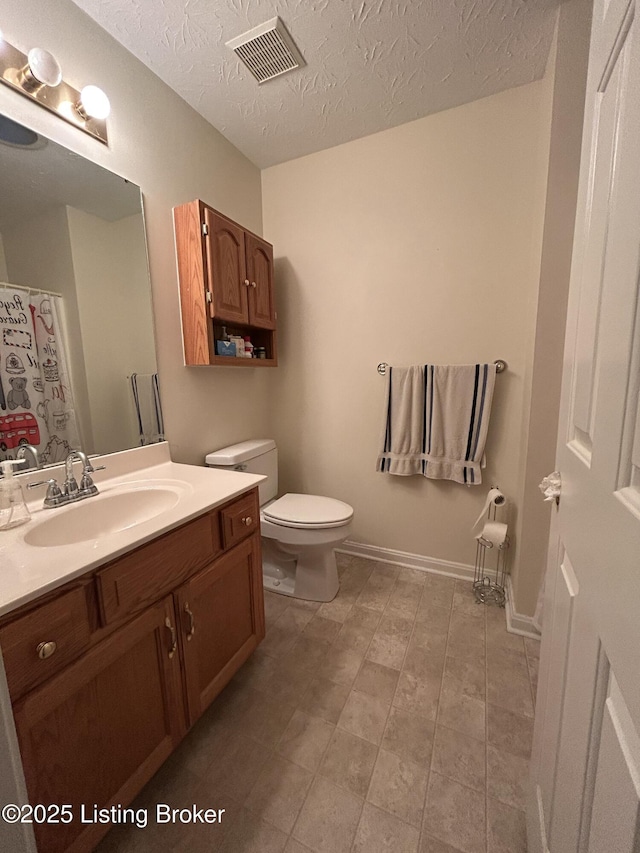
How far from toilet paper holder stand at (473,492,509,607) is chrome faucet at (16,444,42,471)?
1.91 meters

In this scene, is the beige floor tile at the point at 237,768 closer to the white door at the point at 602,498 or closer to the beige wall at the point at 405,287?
the white door at the point at 602,498

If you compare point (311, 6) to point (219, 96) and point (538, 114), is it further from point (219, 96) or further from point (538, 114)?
point (538, 114)

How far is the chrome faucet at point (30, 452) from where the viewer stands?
101 cm

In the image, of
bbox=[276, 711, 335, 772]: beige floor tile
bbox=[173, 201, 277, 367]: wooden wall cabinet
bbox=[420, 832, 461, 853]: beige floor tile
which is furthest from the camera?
bbox=[173, 201, 277, 367]: wooden wall cabinet

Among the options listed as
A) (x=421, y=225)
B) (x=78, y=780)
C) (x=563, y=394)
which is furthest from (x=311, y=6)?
(x=78, y=780)

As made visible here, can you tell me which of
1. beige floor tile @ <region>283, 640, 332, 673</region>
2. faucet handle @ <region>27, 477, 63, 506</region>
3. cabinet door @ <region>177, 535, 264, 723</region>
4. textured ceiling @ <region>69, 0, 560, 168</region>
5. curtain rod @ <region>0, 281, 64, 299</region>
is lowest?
beige floor tile @ <region>283, 640, 332, 673</region>

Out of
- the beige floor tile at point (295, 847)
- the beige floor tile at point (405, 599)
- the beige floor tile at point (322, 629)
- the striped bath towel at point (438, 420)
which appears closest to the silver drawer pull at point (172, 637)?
the beige floor tile at point (295, 847)

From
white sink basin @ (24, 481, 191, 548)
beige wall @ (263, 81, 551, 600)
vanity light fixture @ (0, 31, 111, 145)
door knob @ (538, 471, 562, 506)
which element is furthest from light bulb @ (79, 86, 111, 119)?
door knob @ (538, 471, 562, 506)

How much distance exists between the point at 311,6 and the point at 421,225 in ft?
3.00

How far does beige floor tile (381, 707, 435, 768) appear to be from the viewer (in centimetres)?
104

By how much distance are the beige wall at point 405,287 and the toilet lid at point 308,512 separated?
0.38m

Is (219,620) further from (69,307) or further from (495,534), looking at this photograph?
(495,534)

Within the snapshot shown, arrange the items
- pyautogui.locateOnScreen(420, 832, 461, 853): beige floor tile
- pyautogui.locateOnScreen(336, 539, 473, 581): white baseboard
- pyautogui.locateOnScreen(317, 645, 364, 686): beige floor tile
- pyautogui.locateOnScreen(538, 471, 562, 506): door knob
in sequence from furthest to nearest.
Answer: pyautogui.locateOnScreen(336, 539, 473, 581): white baseboard, pyautogui.locateOnScreen(317, 645, 364, 686): beige floor tile, pyautogui.locateOnScreen(420, 832, 461, 853): beige floor tile, pyautogui.locateOnScreen(538, 471, 562, 506): door knob

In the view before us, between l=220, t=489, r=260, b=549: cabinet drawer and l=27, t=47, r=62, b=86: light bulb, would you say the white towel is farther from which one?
l=27, t=47, r=62, b=86: light bulb
